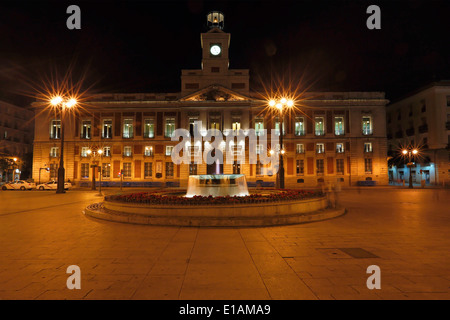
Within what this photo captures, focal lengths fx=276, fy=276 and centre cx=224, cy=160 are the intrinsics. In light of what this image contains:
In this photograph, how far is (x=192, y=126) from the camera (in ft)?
141

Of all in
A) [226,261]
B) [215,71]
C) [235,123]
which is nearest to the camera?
[226,261]

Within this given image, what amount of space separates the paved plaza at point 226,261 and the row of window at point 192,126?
3438cm

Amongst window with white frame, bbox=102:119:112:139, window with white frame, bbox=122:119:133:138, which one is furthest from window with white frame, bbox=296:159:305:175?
window with white frame, bbox=102:119:112:139

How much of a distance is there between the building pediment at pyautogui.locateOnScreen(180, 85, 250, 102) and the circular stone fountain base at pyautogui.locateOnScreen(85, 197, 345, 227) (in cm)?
3312

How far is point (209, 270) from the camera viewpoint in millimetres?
Result: 4961

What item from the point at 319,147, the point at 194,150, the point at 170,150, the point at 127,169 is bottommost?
the point at 127,169

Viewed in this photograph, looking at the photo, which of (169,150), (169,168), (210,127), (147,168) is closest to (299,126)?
(210,127)

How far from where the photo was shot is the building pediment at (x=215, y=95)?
41812 mm

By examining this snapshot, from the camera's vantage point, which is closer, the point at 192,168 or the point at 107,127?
the point at 192,168

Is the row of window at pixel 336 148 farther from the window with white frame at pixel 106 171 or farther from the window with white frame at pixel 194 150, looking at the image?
the window with white frame at pixel 106 171

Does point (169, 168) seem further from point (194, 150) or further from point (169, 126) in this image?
point (169, 126)

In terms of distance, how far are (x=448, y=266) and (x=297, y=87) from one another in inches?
1680

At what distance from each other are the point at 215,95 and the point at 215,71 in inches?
165

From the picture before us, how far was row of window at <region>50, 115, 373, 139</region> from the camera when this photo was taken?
4275 centimetres
